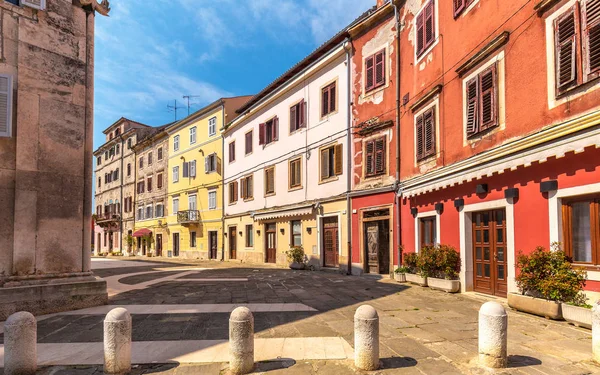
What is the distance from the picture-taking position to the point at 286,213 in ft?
70.1

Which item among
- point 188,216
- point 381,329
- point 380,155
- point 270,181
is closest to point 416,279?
point 380,155

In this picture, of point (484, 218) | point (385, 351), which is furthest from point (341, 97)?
point (385, 351)

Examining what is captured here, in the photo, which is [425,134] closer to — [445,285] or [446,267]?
[446,267]

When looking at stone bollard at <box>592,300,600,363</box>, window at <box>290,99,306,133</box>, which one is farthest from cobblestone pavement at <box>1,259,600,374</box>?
window at <box>290,99,306,133</box>

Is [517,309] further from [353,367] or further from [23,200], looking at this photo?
[23,200]

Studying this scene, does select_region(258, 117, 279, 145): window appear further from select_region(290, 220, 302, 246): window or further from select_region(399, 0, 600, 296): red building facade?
select_region(399, 0, 600, 296): red building facade

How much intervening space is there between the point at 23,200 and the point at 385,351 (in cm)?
792

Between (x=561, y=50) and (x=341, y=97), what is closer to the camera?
(x=561, y=50)

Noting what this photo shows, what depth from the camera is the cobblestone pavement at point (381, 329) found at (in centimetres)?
519

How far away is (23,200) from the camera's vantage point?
8.57m

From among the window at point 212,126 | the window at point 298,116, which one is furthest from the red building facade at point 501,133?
the window at point 212,126

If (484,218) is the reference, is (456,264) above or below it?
below

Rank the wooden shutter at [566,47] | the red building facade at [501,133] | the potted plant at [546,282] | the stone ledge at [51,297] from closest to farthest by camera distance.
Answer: the potted plant at [546,282]
the red building facade at [501,133]
the wooden shutter at [566,47]
the stone ledge at [51,297]

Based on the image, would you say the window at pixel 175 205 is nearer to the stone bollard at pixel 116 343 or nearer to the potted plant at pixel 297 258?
the potted plant at pixel 297 258
